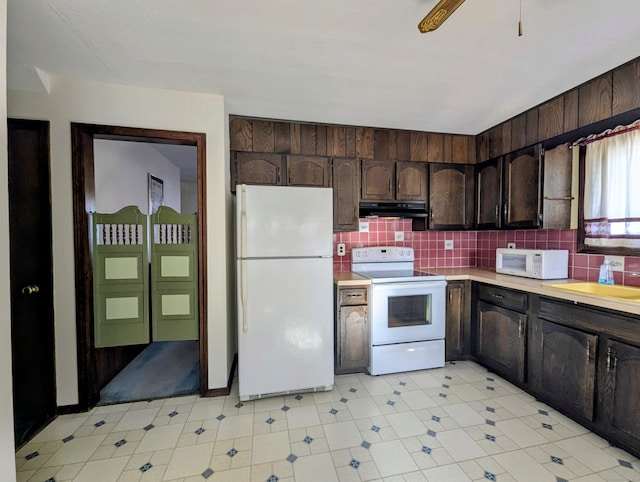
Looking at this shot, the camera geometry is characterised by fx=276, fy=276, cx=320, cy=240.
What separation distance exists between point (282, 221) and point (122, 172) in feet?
6.50

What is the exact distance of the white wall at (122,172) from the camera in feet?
8.44

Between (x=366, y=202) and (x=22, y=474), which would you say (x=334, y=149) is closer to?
(x=366, y=202)

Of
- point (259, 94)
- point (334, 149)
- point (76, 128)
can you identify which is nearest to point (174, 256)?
point (76, 128)

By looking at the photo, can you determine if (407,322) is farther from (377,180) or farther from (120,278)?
(120,278)

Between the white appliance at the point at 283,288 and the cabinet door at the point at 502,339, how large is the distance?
1576mm

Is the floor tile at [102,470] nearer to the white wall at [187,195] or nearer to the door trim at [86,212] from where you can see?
the door trim at [86,212]

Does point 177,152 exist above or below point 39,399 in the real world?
above

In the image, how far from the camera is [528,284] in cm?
226

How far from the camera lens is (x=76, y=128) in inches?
79.7

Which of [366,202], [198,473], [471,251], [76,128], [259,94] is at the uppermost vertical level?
[259,94]

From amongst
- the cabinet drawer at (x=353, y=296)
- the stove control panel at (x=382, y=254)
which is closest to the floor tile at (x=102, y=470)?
the cabinet drawer at (x=353, y=296)

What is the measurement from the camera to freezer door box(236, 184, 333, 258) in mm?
2146

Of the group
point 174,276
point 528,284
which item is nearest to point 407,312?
point 528,284

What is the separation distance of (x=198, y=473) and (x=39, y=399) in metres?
1.41
